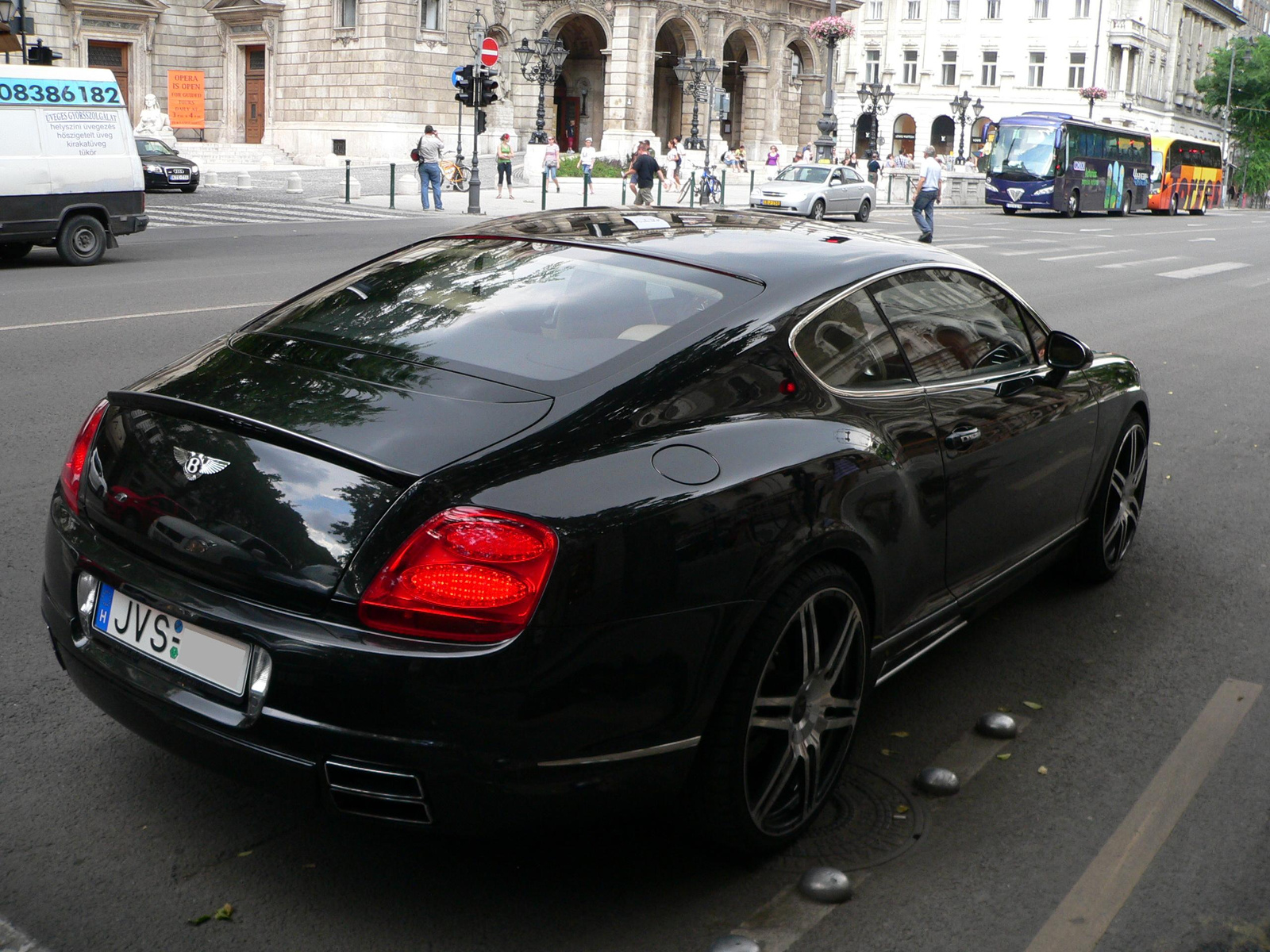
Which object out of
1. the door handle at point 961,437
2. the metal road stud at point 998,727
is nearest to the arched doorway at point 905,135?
the door handle at point 961,437

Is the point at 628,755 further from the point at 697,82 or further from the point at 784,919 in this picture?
the point at 697,82

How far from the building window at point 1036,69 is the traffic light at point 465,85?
210 ft

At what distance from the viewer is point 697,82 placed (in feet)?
161

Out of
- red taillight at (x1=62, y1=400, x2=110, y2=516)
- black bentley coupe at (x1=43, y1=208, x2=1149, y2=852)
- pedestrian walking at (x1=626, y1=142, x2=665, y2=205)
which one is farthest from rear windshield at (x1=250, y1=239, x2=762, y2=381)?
pedestrian walking at (x1=626, y1=142, x2=665, y2=205)

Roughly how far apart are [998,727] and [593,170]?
45179 millimetres

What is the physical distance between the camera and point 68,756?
11.3 feet

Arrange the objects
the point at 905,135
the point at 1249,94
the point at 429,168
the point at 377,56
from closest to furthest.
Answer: the point at 429,168 → the point at 377,56 → the point at 1249,94 → the point at 905,135

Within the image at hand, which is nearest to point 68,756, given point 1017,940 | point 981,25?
point 1017,940

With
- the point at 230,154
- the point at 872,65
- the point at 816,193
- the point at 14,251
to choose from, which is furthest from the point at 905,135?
the point at 14,251

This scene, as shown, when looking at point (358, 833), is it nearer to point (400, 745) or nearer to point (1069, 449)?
point (400, 745)

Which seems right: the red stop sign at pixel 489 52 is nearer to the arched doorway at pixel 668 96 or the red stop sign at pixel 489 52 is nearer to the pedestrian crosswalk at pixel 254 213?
the pedestrian crosswalk at pixel 254 213

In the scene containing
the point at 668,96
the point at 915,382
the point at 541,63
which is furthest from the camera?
the point at 668,96

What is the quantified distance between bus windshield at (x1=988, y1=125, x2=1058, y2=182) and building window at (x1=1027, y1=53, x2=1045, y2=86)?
144 feet

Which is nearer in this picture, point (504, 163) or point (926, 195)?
point (926, 195)
